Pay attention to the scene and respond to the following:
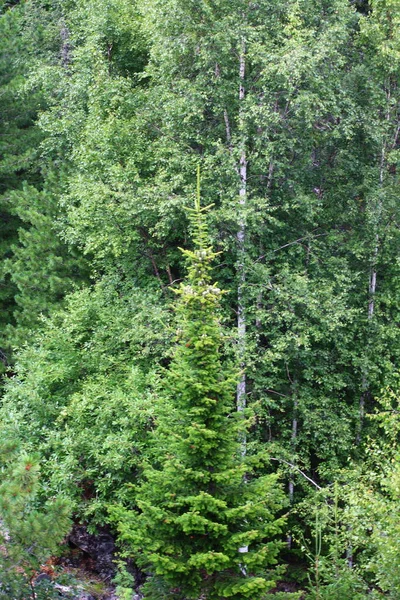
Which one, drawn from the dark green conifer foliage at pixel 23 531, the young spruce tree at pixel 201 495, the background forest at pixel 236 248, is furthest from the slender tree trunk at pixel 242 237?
the dark green conifer foliage at pixel 23 531

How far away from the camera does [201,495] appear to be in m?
7.20

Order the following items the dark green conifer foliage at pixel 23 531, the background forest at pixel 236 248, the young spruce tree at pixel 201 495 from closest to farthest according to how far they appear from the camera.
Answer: the dark green conifer foliage at pixel 23 531
the young spruce tree at pixel 201 495
the background forest at pixel 236 248

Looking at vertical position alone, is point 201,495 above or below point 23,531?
below

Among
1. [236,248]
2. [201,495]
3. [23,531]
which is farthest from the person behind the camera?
[236,248]

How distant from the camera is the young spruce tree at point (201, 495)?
7340 mm

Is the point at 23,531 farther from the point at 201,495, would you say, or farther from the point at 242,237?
the point at 242,237

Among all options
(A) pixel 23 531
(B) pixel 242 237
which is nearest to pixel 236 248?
(B) pixel 242 237

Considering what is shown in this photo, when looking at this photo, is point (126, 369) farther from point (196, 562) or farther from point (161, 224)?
point (196, 562)

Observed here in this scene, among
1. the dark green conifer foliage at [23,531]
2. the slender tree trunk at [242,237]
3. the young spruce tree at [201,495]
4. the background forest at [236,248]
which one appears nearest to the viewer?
the dark green conifer foliage at [23,531]

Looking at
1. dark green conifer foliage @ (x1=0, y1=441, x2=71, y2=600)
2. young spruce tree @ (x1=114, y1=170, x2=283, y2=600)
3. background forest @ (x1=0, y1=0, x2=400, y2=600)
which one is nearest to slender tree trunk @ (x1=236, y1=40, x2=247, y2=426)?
background forest @ (x1=0, y1=0, x2=400, y2=600)

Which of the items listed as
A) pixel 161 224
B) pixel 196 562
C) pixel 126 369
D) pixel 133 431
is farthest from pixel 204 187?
pixel 196 562

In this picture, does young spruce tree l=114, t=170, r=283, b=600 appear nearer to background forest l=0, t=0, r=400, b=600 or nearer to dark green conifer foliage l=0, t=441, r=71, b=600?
dark green conifer foliage l=0, t=441, r=71, b=600

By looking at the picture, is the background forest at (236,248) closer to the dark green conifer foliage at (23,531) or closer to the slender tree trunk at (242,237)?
the slender tree trunk at (242,237)

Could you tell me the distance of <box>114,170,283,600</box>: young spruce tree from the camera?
7340 millimetres
